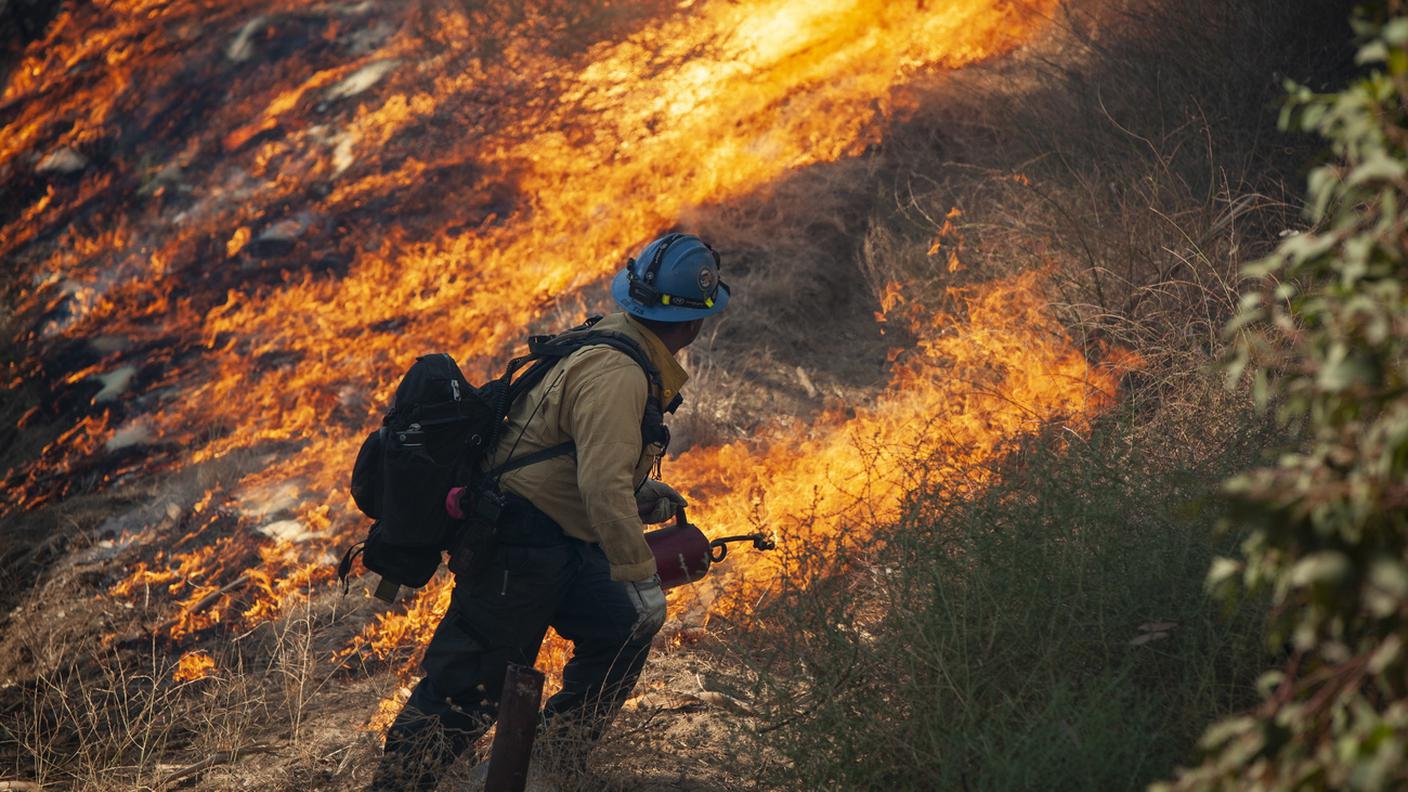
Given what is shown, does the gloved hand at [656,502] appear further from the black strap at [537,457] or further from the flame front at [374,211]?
the flame front at [374,211]

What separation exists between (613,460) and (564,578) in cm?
55

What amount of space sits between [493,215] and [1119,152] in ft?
19.6

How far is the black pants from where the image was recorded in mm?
3561

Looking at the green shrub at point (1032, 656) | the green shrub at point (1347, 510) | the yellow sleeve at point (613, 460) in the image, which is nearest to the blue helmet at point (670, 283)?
the yellow sleeve at point (613, 460)

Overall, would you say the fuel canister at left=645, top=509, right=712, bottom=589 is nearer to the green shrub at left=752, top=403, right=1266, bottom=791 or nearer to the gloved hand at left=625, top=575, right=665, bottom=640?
the gloved hand at left=625, top=575, right=665, bottom=640

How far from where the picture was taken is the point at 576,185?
417 inches

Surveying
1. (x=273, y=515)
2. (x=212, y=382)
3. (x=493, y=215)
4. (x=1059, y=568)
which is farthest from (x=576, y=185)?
(x=1059, y=568)

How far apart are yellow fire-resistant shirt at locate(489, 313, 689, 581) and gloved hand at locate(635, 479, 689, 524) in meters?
0.16

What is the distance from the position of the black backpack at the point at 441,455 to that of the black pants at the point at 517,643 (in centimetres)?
14

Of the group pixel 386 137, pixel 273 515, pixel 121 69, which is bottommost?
pixel 273 515

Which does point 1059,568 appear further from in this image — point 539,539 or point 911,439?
point 911,439

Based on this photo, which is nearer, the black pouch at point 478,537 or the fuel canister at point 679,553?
the black pouch at point 478,537

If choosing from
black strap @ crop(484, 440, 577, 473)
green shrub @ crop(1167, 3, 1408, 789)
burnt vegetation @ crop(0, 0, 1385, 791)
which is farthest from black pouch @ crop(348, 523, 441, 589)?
green shrub @ crop(1167, 3, 1408, 789)

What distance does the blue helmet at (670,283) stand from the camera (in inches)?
145
